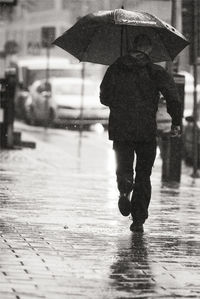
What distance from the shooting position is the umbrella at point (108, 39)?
1176 centimetres

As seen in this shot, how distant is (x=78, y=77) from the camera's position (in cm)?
4100

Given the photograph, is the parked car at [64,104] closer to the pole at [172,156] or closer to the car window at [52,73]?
the car window at [52,73]

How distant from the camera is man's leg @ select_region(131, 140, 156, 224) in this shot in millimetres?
10703

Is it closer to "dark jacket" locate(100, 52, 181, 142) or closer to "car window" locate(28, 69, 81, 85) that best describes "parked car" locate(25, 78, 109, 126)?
"car window" locate(28, 69, 81, 85)

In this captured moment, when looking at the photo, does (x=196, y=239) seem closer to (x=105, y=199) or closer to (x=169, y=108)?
(x=169, y=108)

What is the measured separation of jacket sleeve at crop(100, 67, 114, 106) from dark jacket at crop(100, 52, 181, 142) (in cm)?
2

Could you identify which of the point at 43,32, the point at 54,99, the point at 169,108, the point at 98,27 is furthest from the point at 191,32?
the point at 54,99

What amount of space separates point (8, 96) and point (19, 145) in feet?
4.02

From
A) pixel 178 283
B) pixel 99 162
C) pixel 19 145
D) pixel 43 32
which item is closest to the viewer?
pixel 178 283

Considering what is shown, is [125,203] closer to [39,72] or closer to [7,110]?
[7,110]

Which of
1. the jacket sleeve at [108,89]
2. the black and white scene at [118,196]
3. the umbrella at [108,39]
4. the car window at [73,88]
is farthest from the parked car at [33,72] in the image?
the jacket sleeve at [108,89]

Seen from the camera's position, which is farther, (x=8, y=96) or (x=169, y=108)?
(x=8, y=96)

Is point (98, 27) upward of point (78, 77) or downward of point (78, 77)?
upward

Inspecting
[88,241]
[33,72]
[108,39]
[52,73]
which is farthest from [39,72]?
[88,241]
